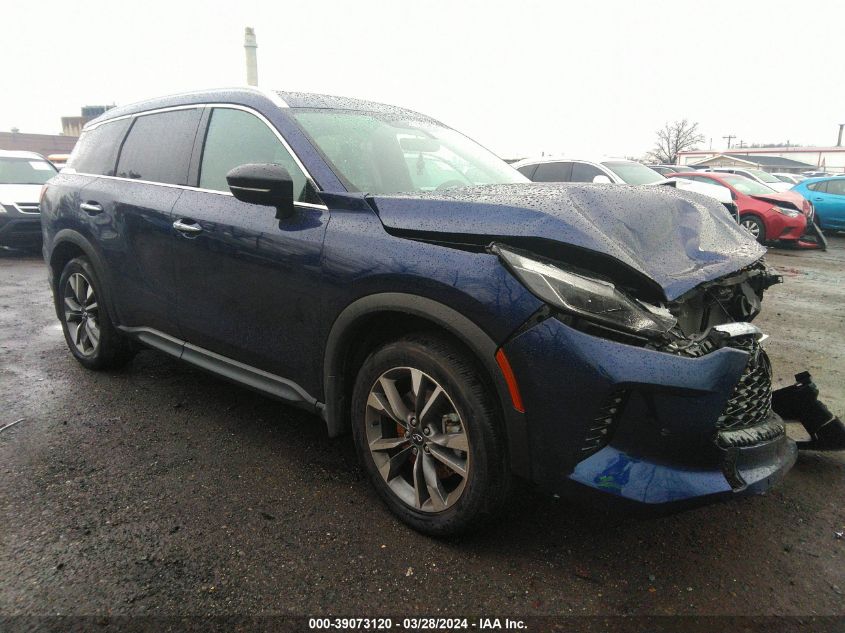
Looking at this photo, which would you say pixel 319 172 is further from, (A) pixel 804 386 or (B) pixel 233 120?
(A) pixel 804 386

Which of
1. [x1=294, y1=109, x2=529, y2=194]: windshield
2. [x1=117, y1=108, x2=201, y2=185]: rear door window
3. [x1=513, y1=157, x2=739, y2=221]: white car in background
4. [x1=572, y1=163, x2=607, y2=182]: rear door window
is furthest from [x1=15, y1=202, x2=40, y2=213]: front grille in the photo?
[x1=572, y1=163, x2=607, y2=182]: rear door window

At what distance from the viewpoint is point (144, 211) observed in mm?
3377

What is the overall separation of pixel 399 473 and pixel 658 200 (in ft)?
5.32

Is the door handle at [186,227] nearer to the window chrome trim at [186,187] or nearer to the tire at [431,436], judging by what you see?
the window chrome trim at [186,187]

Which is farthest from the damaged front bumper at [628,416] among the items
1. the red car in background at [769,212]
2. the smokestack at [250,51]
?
the smokestack at [250,51]

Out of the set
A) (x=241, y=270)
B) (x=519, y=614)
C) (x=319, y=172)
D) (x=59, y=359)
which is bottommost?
(x=59, y=359)

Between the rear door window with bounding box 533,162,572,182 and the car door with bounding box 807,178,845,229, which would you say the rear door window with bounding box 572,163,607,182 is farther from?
the car door with bounding box 807,178,845,229

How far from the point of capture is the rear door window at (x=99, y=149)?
391 centimetres

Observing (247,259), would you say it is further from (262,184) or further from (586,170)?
(586,170)

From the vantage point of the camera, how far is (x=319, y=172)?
2617 mm

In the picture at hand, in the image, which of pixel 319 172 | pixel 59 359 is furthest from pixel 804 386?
pixel 59 359

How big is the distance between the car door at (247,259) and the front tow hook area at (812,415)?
229cm

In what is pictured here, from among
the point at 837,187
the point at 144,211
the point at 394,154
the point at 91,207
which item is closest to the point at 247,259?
the point at 394,154

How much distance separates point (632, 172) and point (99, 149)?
9.21 m
